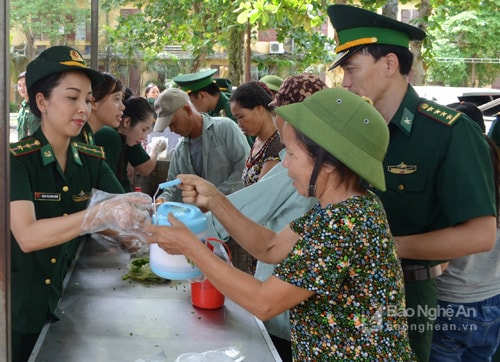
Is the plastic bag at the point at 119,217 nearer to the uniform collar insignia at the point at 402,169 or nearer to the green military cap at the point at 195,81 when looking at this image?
the uniform collar insignia at the point at 402,169

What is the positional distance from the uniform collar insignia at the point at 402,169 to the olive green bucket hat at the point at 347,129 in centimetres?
61

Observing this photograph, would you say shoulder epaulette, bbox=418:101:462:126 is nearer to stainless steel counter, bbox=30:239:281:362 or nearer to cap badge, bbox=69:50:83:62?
stainless steel counter, bbox=30:239:281:362

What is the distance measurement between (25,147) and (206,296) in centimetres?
94

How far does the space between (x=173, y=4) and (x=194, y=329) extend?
28.8ft

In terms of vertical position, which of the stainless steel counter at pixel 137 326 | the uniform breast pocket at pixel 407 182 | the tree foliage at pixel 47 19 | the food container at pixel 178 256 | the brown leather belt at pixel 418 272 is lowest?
the stainless steel counter at pixel 137 326

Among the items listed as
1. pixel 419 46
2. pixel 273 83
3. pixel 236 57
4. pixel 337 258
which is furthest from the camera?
pixel 236 57

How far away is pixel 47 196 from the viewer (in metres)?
2.22

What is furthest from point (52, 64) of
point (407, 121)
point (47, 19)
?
point (47, 19)

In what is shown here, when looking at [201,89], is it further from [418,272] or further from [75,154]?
[418,272]

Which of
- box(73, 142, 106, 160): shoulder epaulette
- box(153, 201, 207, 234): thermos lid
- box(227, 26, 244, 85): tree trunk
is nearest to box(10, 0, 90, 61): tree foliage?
box(73, 142, 106, 160): shoulder epaulette

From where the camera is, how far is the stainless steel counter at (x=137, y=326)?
1780 mm

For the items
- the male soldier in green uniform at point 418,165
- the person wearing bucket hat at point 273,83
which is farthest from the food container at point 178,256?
the person wearing bucket hat at point 273,83

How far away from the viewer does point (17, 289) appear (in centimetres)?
207

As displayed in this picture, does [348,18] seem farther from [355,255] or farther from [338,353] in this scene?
[338,353]
